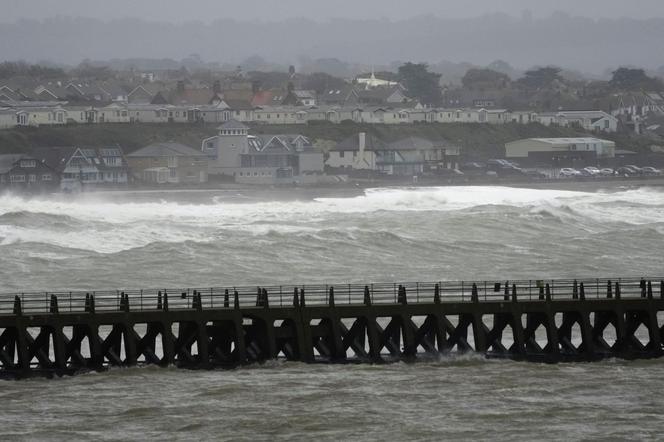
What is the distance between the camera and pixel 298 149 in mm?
140125

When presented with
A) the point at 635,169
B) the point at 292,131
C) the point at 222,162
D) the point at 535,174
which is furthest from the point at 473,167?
the point at 222,162

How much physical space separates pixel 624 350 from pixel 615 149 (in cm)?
13125

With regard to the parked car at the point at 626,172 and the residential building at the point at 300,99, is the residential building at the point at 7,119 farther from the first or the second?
the parked car at the point at 626,172

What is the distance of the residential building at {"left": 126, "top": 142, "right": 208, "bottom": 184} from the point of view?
130250mm

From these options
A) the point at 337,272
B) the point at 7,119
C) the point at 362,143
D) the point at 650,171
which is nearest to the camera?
the point at 337,272

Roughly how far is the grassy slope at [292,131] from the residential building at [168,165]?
6464 millimetres

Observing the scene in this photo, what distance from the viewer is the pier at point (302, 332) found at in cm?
3581

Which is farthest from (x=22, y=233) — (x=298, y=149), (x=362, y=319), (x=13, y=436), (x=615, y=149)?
(x=615, y=149)

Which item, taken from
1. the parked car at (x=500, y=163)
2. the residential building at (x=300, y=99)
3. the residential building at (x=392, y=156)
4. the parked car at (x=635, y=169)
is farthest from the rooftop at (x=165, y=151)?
the residential building at (x=300, y=99)

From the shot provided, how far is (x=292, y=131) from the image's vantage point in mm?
155125

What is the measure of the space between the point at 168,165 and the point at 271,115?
34786 mm

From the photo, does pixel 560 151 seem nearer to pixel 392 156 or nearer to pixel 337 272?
pixel 392 156

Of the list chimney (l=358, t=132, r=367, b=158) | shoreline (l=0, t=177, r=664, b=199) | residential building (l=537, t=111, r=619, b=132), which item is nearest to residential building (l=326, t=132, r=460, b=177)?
chimney (l=358, t=132, r=367, b=158)

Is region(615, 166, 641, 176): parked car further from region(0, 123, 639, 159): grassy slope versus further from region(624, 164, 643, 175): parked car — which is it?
region(0, 123, 639, 159): grassy slope
